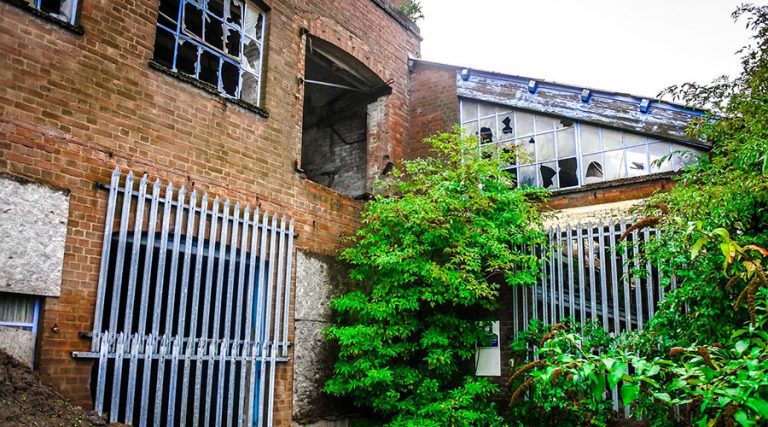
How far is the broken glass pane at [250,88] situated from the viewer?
25.0ft

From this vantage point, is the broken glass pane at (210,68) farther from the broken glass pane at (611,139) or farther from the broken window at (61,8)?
the broken glass pane at (611,139)

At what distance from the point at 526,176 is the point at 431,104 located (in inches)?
82.3

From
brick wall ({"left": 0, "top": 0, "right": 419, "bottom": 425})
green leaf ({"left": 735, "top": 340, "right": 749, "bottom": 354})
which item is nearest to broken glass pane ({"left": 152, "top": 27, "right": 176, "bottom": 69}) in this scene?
brick wall ({"left": 0, "top": 0, "right": 419, "bottom": 425})

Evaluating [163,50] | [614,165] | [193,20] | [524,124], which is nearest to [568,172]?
[614,165]

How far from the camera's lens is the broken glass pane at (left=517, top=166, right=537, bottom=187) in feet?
30.2

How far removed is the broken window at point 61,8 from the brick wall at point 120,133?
13cm

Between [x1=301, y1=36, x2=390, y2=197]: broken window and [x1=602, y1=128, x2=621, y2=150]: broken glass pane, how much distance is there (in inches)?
68.9

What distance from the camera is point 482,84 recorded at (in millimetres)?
9828

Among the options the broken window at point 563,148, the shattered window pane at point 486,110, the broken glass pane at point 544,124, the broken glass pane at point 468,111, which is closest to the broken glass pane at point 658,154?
the broken window at point 563,148

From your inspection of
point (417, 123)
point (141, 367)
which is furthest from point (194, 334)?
point (417, 123)

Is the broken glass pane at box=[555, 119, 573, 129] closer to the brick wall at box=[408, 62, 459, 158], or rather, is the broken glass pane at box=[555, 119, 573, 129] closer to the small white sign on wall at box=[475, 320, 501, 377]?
the brick wall at box=[408, 62, 459, 158]

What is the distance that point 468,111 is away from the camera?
9945 millimetres

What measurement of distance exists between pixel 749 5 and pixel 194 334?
6.70 metres

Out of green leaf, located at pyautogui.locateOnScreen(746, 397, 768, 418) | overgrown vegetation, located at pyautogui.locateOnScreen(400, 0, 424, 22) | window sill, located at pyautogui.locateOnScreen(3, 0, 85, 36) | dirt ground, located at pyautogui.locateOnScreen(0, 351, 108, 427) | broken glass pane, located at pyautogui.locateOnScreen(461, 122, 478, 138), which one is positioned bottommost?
dirt ground, located at pyautogui.locateOnScreen(0, 351, 108, 427)
